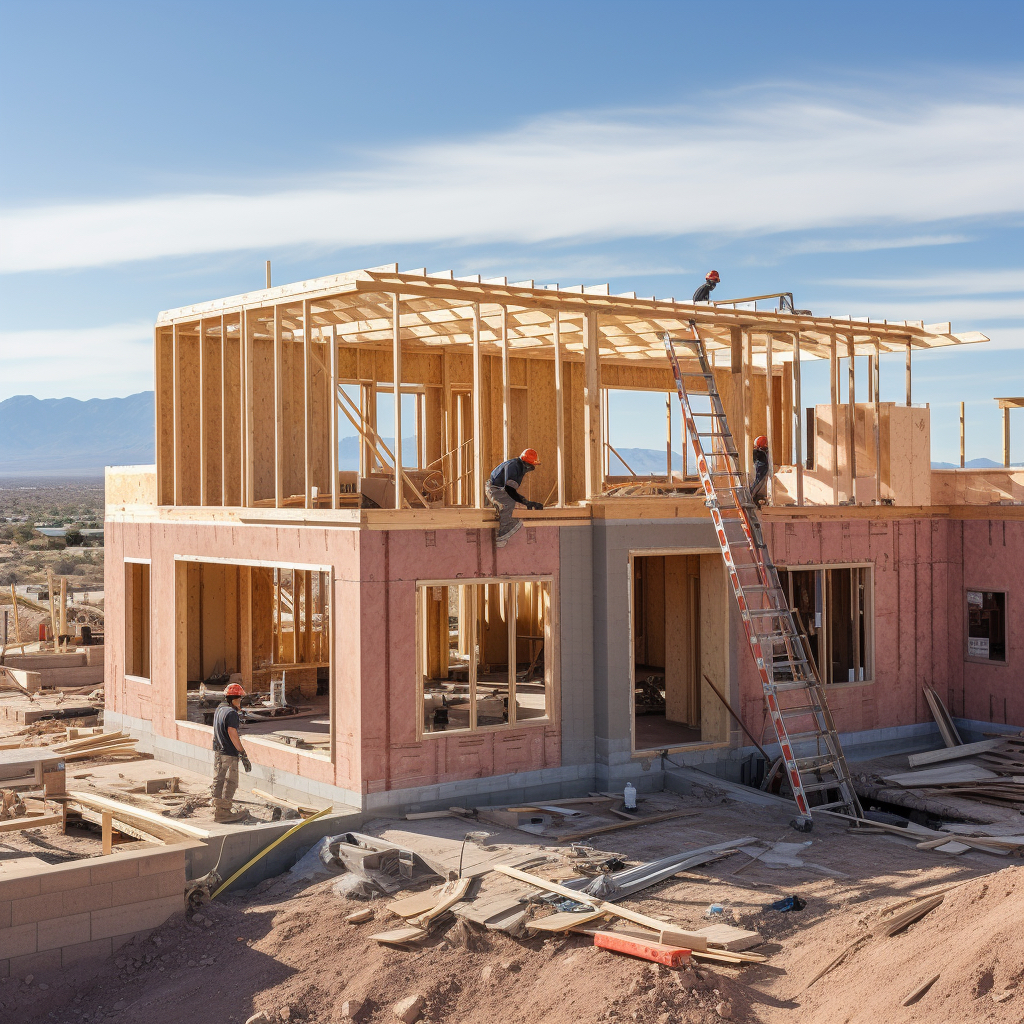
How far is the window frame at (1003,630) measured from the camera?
18.8m

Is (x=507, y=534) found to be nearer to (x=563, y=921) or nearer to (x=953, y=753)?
(x=563, y=921)

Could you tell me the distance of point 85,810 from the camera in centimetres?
1456

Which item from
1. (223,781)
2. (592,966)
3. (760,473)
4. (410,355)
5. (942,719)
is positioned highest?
(410,355)

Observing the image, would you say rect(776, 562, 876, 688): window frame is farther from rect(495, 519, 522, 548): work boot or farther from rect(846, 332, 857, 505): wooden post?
rect(495, 519, 522, 548): work boot

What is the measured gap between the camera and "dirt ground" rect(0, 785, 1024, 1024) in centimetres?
931

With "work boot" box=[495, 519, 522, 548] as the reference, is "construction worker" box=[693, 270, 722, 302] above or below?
above

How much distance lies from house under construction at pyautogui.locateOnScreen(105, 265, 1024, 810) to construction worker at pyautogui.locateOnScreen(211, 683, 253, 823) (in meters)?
1.05

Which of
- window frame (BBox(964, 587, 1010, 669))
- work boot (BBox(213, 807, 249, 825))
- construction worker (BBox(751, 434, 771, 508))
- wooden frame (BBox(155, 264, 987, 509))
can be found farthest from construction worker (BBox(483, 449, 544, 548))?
window frame (BBox(964, 587, 1010, 669))

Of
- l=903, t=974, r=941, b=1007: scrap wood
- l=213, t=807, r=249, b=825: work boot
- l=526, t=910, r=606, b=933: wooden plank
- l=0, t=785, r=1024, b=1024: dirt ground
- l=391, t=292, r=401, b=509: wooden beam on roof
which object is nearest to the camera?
l=903, t=974, r=941, b=1007: scrap wood

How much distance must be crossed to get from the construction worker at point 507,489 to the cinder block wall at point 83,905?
5.43 meters

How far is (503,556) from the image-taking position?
49.3 feet

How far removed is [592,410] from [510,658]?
352 centimetres

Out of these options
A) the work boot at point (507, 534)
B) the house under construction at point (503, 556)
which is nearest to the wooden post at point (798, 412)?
the house under construction at point (503, 556)

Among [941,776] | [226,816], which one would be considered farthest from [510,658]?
[941,776]
